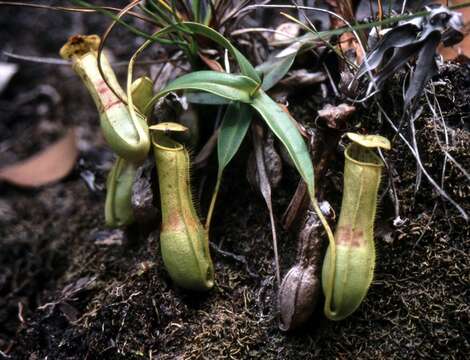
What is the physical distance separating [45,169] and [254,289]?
129 centimetres

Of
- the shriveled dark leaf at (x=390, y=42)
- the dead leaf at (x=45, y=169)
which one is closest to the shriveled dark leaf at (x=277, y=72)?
the shriveled dark leaf at (x=390, y=42)

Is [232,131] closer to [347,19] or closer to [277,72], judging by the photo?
[277,72]

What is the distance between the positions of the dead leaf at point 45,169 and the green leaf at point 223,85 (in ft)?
3.43

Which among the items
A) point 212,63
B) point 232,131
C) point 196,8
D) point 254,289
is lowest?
point 254,289

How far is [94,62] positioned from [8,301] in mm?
954

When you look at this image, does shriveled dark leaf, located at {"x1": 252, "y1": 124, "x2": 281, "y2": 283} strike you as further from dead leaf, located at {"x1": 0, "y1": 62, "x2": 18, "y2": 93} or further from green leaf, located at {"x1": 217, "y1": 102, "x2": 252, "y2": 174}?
dead leaf, located at {"x1": 0, "y1": 62, "x2": 18, "y2": 93}

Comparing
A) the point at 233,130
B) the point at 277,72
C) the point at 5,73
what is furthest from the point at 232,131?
the point at 5,73

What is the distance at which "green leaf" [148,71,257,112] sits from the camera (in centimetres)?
150

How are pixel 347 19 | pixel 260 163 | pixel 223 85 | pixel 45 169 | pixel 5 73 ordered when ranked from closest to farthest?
pixel 223 85, pixel 260 163, pixel 347 19, pixel 45 169, pixel 5 73

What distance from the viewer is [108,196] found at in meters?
1.76

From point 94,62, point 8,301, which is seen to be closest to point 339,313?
point 94,62

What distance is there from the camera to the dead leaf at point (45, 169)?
2.43 metres

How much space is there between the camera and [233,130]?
A: 1.58 metres

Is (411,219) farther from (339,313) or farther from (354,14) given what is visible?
(354,14)
